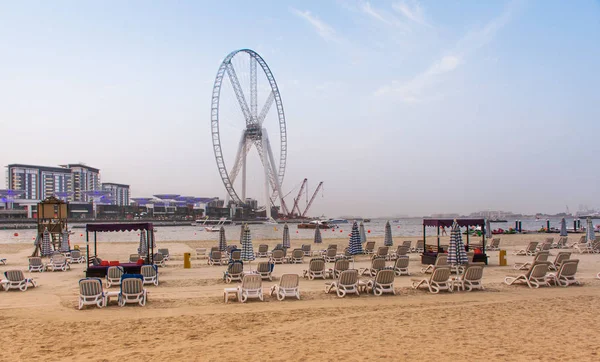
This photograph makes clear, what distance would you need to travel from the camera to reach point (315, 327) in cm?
846

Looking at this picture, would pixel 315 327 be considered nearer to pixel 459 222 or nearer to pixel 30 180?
pixel 459 222

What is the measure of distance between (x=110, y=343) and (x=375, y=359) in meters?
3.87

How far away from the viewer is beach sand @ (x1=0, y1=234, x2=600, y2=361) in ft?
22.6

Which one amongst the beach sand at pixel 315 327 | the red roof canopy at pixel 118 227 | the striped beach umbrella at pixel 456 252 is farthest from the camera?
the red roof canopy at pixel 118 227

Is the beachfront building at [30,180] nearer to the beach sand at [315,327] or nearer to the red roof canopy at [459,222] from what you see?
the red roof canopy at [459,222]

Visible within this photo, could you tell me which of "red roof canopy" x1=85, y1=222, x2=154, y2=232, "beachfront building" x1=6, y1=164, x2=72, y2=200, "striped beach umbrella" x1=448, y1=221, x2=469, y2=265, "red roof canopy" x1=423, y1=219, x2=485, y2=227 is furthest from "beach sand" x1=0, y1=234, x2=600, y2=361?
"beachfront building" x1=6, y1=164, x2=72, y2=200

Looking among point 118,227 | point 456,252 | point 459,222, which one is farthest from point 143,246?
point 456,252

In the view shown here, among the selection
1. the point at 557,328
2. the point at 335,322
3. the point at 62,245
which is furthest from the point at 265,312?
the point at 62,245

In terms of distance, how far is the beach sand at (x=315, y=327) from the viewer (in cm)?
688

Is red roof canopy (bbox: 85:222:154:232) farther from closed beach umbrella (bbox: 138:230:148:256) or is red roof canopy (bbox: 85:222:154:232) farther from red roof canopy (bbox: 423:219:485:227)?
red roof canopy (bbox: 423:219:485:227)

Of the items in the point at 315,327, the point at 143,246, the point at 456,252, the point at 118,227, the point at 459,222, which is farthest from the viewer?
the point at 143,246

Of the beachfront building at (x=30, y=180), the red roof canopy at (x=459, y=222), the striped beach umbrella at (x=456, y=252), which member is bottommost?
the striped beach umbrella at (x=456, y=252)

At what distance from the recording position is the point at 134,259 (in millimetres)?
18938

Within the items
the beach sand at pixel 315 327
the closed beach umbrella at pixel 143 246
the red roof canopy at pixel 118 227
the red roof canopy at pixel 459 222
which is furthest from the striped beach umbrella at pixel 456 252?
the closed beach umbrella at pixel 143 246
